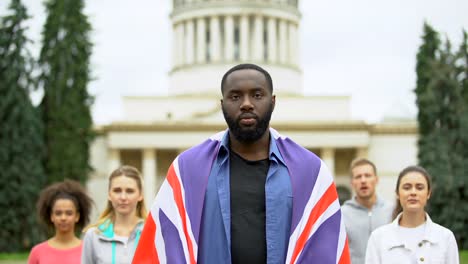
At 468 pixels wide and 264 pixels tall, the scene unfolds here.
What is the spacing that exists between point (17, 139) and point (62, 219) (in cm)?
2582

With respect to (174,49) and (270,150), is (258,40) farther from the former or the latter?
(270,150)

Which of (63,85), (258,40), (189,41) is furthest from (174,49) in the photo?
(63,85)

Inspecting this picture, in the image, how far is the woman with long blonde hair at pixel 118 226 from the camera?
5.56 m

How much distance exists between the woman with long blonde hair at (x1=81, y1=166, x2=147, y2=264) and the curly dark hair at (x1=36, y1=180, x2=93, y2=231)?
14.3 inches

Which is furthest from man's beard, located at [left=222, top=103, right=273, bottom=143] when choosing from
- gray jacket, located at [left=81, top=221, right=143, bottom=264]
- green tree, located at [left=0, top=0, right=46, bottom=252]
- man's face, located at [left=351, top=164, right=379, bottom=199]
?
green tree, located at [left=0, top=0, right=46, bottom=252]

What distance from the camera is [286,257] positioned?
3439 mm

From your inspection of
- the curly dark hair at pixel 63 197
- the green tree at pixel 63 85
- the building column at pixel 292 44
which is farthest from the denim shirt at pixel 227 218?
the building column at pixel 292 44

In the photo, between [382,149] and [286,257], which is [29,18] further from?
[286,257]

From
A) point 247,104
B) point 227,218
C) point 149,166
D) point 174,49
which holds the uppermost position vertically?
point 174,49

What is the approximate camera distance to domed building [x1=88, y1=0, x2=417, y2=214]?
4128 cm

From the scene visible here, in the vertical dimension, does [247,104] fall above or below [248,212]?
above

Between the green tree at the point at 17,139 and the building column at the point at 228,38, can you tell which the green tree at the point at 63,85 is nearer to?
the green tree at the point at 17,139

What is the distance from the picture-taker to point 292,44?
5341 cm

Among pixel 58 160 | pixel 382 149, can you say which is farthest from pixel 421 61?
pixel 58 160
